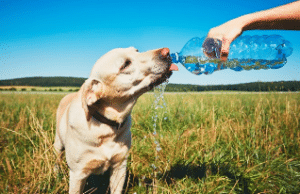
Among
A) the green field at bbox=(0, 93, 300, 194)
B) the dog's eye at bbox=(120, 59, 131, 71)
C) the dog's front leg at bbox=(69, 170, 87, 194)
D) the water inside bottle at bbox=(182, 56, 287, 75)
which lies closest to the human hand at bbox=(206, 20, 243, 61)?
the water inside bottle at bbox=(182, 56, 287, 75)

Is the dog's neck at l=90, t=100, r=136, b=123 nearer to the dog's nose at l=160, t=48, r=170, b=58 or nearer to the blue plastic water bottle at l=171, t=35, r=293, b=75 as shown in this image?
the dog's nose at l=160, t=48, r=170, b=58

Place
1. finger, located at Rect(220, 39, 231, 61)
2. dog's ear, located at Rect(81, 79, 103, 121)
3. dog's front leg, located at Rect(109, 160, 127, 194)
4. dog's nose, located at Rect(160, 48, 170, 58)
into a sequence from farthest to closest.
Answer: dog's front leg, located at Rect(109, 160, 127, 194), dog's nose, located at Rect(160, 48, 170, 58), dog's ear, located at Rect(81, 79, 103, 121), finger, located at Rect(220, 39, 231, 61)

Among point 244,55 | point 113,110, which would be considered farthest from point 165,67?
point 244,55

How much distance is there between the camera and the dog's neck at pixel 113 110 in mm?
2033

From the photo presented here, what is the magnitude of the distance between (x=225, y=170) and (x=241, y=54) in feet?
4.95

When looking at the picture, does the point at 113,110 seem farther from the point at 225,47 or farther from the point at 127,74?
the point at 225,47

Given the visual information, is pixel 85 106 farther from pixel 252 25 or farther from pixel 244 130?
pixel 244 130

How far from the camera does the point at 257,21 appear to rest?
144 centimetres

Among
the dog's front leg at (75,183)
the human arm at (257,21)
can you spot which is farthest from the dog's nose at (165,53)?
the dog's front leg at (75,183)

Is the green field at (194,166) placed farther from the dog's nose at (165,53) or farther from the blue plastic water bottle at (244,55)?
the dog's nose at (165,53)

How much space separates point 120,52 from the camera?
7.16 feet

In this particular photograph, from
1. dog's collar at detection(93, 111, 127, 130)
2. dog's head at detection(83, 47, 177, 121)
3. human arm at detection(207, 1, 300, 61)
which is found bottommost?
dog's collar at detection(93, 111, 127, 130)

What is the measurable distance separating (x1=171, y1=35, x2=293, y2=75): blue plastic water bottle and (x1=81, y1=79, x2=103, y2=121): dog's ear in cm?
110

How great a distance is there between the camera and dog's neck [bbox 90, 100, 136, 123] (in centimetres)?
203
